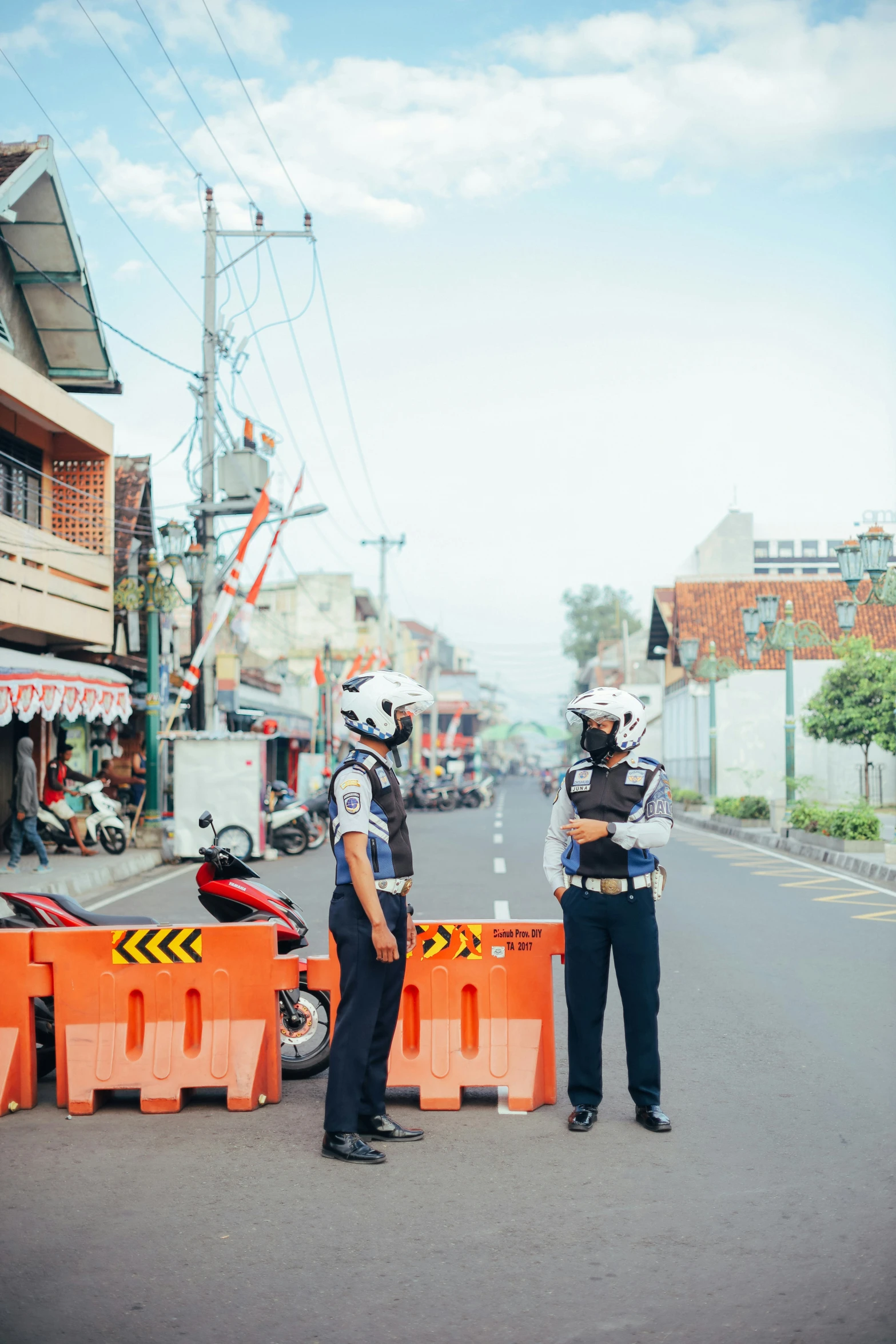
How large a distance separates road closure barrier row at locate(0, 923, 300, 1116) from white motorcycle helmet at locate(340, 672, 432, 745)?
124cm

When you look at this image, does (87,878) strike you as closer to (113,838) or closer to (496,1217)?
(113,838)

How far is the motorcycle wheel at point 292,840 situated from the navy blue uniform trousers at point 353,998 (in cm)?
1465

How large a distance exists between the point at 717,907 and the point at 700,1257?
942 cm

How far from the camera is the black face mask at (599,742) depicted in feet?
17.8

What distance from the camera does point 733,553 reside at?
55.1 metres

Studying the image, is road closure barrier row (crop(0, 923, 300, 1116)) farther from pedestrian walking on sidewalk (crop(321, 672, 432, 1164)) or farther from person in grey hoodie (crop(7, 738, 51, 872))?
person in grey hoodie (crop(7, 738, 51, 872))

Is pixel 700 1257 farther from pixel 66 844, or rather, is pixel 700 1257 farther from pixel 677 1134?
pixel 66 844

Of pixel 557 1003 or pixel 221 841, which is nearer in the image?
pixel 557 1003

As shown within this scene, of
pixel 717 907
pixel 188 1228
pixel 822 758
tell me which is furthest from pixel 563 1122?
pixel 822 758

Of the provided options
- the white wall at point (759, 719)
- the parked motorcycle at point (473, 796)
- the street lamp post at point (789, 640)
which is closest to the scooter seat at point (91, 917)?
the street lamp post at point (789, 640)

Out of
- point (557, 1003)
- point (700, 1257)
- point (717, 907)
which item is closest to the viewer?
point (700, 1257)

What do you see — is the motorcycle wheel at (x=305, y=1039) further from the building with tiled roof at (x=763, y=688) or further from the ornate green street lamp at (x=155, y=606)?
the building with tiled roof at (x=763, y=688)

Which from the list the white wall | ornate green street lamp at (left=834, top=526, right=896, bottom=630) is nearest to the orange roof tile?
the white wall

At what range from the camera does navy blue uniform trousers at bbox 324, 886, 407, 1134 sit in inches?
199
